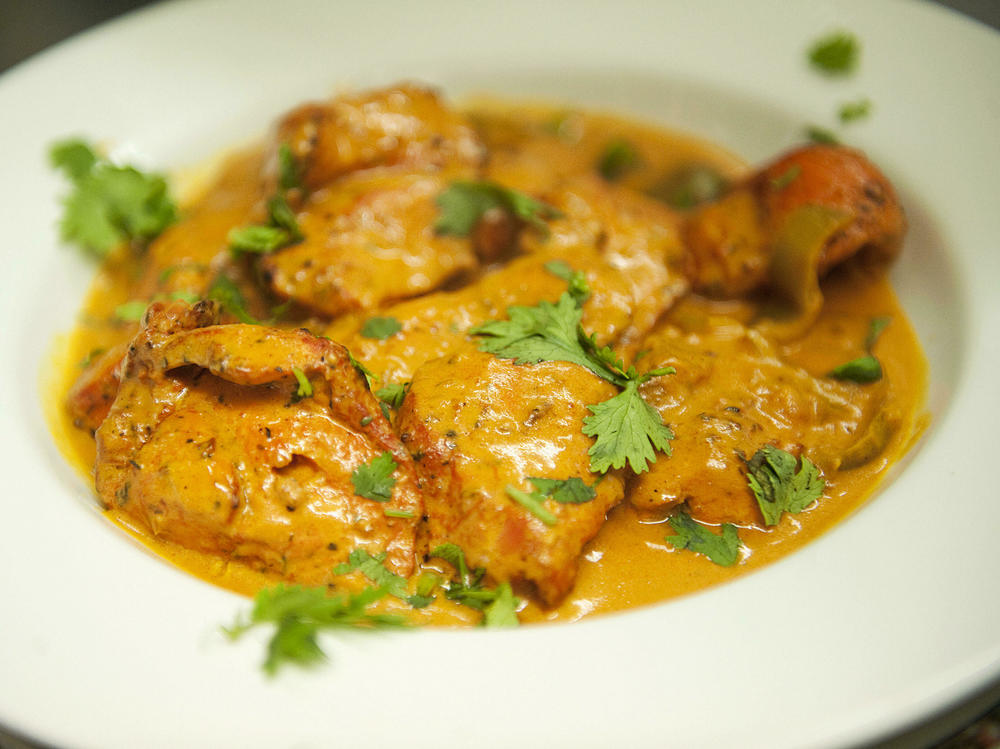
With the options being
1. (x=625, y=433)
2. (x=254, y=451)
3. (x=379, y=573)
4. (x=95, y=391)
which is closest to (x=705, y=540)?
(x=625, y=433)

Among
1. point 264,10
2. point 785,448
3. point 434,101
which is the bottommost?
point 785,448

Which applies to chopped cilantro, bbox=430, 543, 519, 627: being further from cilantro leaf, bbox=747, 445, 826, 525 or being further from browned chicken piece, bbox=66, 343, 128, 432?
browned chicken piece, bbox=66, 343, 128, 432

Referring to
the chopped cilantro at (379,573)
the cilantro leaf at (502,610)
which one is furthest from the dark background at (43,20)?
the cilantro leaf at (502,610)

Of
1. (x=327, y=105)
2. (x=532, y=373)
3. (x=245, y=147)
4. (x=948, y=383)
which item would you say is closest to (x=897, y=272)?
(x=948, y=383)

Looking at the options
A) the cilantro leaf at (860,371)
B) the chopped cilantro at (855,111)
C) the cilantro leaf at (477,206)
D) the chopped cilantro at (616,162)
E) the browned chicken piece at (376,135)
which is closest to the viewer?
the cilantro leaf at (860,371)

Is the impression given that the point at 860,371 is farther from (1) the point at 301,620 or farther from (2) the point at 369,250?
(1) the point at 301,620

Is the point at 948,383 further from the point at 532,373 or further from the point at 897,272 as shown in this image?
the point at 532,373

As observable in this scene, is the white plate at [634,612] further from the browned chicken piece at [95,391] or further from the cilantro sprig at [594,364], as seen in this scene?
the cilantro sprig at [594,364]
